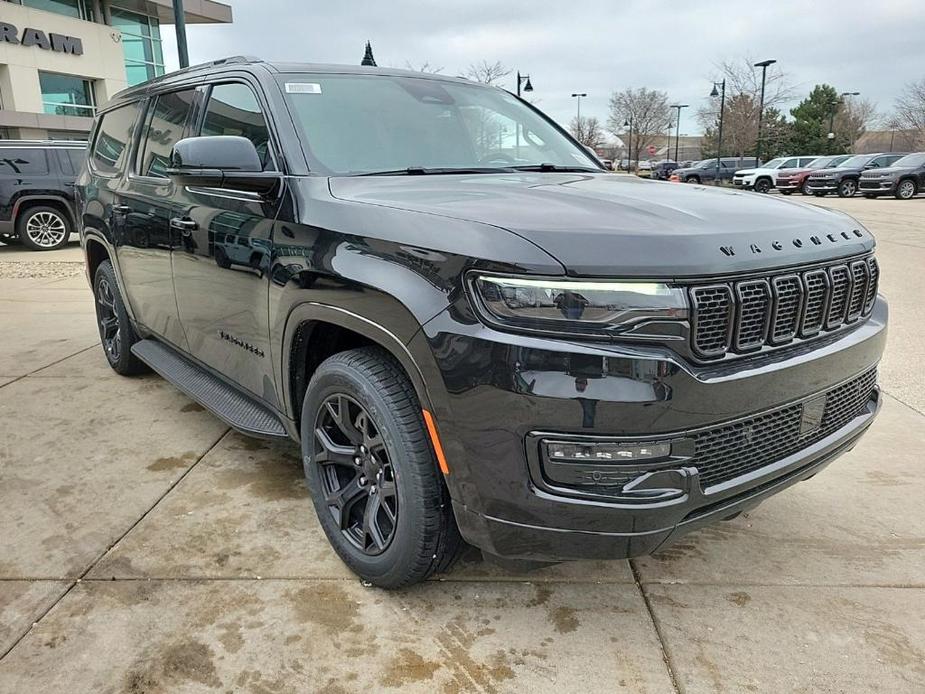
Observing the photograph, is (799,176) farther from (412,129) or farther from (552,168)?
(412,129)

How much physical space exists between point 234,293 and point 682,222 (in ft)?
6.13

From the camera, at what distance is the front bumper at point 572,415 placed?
6.15 ft

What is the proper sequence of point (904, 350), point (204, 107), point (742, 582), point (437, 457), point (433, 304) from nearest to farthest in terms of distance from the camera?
point (433, 304), point (437, 457), point (742, 582), point (204, 107), point (904, 350)

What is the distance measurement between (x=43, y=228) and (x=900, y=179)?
86.4 ft

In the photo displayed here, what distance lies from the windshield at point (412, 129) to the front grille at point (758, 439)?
1.58 meters

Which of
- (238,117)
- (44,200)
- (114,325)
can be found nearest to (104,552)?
(238,117)

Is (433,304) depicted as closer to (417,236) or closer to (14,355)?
(417,236)

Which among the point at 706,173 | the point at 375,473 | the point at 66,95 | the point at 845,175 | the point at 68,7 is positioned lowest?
the point at 706,173

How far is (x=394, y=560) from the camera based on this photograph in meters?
2.41

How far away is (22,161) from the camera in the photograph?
12273 millimetres

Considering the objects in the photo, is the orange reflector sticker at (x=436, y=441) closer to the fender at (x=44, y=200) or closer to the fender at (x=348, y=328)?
the fender at (x=348, y=328)

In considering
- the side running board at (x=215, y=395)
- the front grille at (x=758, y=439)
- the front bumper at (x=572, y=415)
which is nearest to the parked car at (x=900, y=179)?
the front grille at (x=758, y=439)

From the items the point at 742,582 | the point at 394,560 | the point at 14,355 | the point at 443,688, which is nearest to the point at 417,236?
the point at 394,560

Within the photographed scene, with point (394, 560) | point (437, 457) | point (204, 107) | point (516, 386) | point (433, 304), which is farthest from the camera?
point (204, 107)
